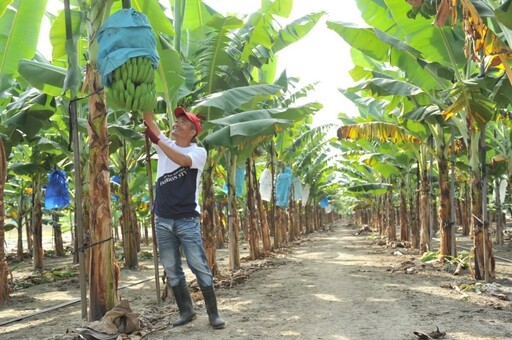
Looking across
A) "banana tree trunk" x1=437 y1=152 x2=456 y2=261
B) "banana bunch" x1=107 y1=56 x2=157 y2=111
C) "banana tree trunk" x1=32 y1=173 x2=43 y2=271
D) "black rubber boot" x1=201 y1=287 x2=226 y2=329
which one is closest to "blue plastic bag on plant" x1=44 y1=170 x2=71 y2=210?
"banana tree trunk" x1=32 y1=173 x2=43 y2=271

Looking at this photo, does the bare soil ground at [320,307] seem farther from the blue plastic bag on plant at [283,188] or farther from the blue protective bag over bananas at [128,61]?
the blue plastic bag on plant at [283,188]

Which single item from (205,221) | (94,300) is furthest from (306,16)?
(94,300)

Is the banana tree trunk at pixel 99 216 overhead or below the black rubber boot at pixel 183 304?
overhead

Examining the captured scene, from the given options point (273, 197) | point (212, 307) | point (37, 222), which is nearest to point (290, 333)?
point (212, 307)

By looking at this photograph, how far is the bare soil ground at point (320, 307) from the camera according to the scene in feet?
15.5

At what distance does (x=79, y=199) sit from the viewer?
15.2 feet

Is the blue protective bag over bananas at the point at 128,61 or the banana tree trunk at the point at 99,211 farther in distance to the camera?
the banana tree trunk at the point at 99,211

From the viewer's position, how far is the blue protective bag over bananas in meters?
3.66

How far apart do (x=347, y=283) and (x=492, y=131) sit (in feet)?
25.3

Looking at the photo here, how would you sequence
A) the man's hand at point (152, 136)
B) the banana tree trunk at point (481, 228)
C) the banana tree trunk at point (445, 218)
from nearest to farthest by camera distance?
the man's hand at point (152, 136), the banana tree trunk at point (481, 228), the banana tree trunk at point (445, 218)

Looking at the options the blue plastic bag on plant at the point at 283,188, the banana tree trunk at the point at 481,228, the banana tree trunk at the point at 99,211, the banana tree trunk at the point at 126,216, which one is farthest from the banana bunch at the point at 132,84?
the blue plastic bag on plant at the point at 283,188

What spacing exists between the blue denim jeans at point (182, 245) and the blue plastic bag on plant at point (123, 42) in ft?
5.42

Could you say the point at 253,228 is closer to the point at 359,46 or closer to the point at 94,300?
the point at 359,46

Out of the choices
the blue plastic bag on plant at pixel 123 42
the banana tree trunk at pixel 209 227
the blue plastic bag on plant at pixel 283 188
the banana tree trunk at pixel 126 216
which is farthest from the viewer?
the blue plastic bag on plant at pixel 283 188
